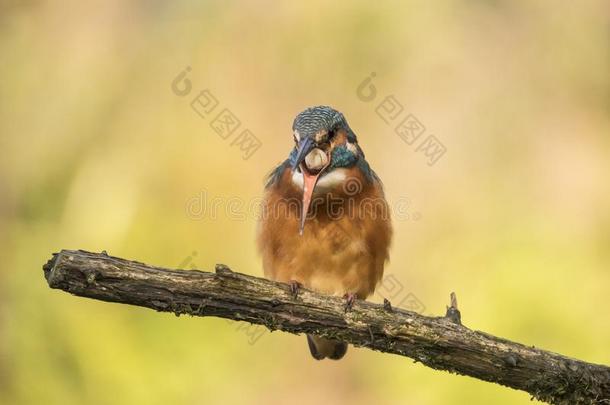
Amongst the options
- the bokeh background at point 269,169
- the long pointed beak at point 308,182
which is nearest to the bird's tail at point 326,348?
the bokeh background at point 269,169

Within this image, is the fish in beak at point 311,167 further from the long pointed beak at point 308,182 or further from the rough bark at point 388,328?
the rough bark at point 388,328

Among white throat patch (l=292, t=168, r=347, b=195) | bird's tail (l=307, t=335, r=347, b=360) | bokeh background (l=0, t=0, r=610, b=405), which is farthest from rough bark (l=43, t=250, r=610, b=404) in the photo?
bokeh background (l=0, t=0, r=610, b=405)

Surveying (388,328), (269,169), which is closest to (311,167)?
(388,328)

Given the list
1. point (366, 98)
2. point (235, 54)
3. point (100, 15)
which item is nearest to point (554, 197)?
point (366, 98)

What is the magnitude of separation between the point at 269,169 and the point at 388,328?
3880 mm

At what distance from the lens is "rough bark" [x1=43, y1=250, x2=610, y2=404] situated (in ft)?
13.3

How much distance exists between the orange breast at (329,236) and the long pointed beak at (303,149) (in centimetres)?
38

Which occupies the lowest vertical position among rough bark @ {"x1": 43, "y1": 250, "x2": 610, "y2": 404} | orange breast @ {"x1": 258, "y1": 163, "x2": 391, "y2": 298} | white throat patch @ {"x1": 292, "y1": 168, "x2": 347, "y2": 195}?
rough bark @ {"x1": 43, "y1": 250, "x2": 610, "y2": 404}

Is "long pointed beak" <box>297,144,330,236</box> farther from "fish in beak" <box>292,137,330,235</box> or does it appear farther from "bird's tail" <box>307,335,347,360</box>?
"bird's tail" <box>307,335,347,360</box>

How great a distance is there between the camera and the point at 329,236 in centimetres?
551

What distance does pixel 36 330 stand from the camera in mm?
7207

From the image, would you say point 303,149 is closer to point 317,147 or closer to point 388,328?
point 317,147

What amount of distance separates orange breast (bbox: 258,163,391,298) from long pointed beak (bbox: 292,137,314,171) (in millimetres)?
375

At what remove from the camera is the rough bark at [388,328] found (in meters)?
4.04
